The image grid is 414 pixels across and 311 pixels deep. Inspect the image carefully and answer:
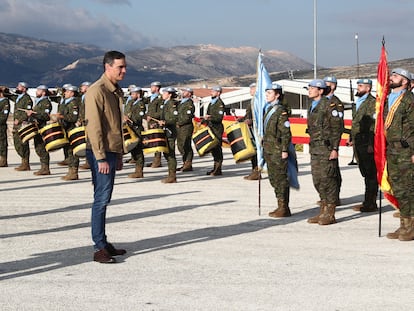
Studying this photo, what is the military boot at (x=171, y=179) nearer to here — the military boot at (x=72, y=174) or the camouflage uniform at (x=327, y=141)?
the military boot at (x=72, y=174)

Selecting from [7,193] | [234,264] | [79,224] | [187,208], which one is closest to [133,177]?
[7,193]

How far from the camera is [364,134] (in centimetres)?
1034

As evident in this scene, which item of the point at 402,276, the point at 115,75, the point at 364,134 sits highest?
the point at 115,75

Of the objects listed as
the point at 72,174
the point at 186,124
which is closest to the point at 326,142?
the point at 186,124

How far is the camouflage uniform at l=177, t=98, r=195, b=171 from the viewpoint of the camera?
14672 millimetres

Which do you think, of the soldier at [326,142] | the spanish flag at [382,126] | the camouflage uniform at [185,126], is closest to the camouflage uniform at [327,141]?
the soldier at [326,142]

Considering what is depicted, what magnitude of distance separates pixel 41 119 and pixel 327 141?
7617mm

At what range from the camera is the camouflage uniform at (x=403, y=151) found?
7948mm

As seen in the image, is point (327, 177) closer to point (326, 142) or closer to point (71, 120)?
point (326, 142)

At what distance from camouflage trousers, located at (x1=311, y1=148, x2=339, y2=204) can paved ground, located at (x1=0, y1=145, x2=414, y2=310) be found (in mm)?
390

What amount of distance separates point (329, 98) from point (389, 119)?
4.13 ft

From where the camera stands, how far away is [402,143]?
7988mm

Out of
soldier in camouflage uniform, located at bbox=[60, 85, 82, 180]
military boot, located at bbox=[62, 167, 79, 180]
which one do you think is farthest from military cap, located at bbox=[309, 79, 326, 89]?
military boot, located at bbox=[62, 167, 79, 180]

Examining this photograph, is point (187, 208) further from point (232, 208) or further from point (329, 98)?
point (329, 98)
